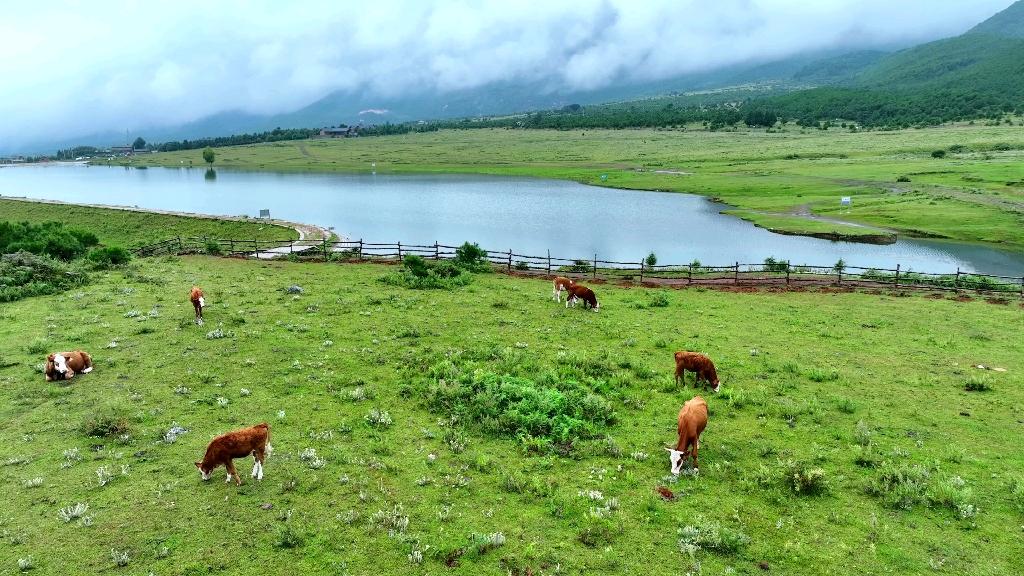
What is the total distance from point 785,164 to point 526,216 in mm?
64497

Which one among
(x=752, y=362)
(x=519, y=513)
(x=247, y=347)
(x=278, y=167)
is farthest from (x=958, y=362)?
(x=278, y=167)

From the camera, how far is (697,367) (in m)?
16.9

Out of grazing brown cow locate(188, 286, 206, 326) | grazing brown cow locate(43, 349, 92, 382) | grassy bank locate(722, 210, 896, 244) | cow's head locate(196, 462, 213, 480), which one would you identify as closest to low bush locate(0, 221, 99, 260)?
grazing brown cow locate(188, 286, 206, 326)

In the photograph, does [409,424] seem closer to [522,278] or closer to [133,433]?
[133,433]

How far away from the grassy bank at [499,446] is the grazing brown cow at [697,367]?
620 millimetres

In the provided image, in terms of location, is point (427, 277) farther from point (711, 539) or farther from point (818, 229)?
point (818, 229)

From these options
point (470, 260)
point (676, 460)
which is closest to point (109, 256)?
point (470, 260)

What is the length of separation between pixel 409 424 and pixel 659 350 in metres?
10.4

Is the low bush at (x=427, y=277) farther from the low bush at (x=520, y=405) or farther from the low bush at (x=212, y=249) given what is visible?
the low bush at (x=212, y=249)

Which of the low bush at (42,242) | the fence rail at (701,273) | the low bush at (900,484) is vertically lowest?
the low bush at (900,484)

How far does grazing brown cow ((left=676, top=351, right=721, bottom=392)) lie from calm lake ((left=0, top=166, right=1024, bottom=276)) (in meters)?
32.7

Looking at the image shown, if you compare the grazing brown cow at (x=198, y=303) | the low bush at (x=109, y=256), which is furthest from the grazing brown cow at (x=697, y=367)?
the low bush at (x=109, y=256)

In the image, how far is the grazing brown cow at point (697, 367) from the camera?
55.0 feet

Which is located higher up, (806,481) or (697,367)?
(697,367)
